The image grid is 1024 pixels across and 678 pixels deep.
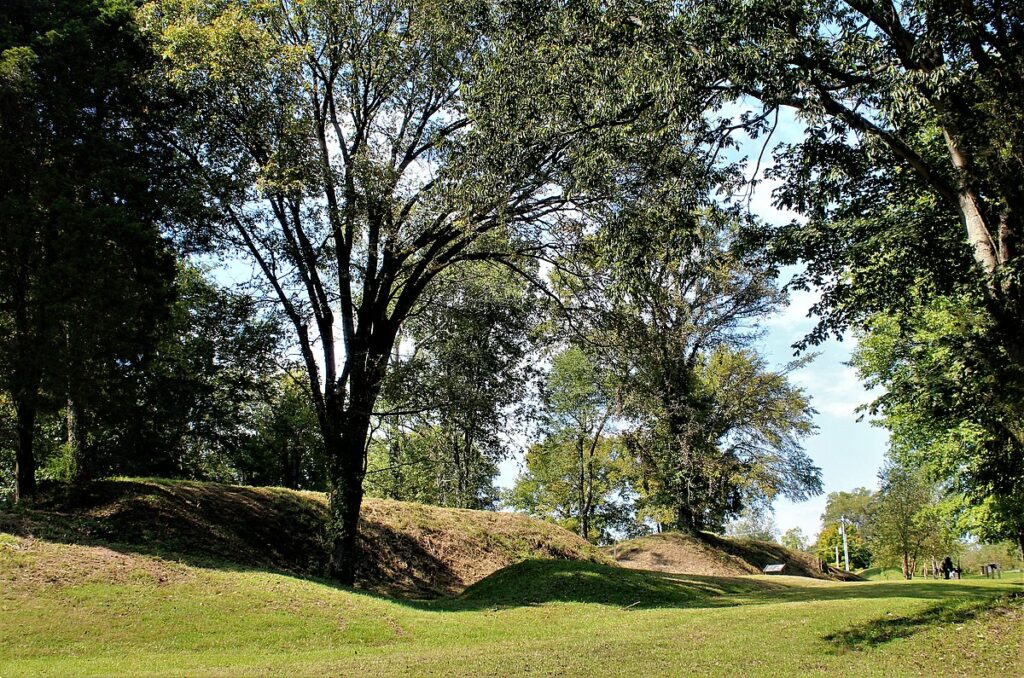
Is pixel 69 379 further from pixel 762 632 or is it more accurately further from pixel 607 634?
pixel 762 632

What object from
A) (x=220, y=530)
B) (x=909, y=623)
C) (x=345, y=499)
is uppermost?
(x=345, y=499)

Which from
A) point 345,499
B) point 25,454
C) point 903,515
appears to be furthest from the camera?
point 903,515

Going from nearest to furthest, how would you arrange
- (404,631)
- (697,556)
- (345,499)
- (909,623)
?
(909,623)
(404,631)
(345,499)
(697,556)

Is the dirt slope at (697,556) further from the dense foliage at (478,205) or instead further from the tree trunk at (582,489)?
the dense foliage at (478,205)

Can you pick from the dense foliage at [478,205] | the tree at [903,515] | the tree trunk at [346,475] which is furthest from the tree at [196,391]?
the tree at [903,515]

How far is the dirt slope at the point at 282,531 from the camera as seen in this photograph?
632 inches

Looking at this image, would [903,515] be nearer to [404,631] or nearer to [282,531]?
[282,531]

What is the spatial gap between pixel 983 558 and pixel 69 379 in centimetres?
8502

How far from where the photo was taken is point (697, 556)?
32.9 metres

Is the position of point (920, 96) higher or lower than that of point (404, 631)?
higher

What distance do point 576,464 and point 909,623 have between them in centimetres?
3331

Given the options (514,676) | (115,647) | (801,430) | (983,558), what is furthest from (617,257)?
(983,558)

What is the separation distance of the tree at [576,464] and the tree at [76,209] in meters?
21.0

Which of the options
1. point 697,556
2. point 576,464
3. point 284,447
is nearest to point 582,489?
point 576,464
